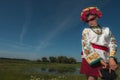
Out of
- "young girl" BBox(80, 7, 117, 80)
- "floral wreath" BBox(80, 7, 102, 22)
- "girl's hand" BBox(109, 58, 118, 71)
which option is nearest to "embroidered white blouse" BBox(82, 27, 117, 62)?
"young girl" BBox(80, 7, 117, 80)

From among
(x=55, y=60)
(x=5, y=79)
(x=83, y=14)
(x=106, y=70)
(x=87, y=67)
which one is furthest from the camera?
(x=55, y=60)

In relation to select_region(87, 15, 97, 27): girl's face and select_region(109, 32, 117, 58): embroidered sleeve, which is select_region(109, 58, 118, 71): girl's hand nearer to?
select_region(109, 32, 117, 58): embroidered sleeve

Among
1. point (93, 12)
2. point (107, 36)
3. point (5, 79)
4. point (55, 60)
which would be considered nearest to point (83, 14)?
point (93, 12)

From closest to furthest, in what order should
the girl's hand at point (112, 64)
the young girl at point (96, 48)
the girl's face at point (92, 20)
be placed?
the girl's hand at point (112, 64), the young girl at point (96, 48), the girl's face at point (92, 20)

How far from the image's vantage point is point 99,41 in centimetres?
573

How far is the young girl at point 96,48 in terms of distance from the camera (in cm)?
558

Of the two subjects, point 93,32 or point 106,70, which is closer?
point 106,70

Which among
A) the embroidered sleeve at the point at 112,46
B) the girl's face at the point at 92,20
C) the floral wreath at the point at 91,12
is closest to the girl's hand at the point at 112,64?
the embroidered sleeve at the point at 112,46

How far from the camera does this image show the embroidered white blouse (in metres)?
5.66

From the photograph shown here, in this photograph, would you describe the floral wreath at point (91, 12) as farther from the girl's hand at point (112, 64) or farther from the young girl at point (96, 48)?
the girl's hand at point (112, 64)

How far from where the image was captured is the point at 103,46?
5703mm

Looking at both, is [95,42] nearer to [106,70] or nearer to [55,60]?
[106,70]

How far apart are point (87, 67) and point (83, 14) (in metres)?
1.20

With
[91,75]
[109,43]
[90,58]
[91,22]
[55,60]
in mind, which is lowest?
[91,75]
